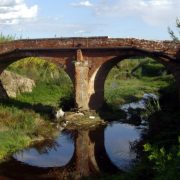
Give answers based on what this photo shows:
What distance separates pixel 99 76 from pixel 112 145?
6.58m

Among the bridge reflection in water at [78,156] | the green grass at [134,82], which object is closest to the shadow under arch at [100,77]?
the bridge reflection in water at [78,156]

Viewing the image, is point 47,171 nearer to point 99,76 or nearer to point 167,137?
point 167,137

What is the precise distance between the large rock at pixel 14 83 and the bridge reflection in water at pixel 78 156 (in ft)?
30.9

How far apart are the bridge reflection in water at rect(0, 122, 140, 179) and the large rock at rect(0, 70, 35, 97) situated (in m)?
9.43

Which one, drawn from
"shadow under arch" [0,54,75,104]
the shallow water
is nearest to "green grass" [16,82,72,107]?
"shadow under arch" [0,54,75,104]

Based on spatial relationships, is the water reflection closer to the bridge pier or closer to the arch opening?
the bridge pier

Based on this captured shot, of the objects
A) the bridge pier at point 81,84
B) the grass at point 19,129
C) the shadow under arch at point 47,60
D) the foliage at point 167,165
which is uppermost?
the shadow under arch at point 47,60

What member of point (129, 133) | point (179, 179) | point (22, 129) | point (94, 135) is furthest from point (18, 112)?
point (179, 179)

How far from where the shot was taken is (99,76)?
83.5 feet

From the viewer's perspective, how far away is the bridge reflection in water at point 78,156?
15898mm

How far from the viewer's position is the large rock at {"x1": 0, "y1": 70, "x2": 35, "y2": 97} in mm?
30516

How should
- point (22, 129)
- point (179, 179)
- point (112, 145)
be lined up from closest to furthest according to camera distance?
point (179, 179)
point (112, 145)
point (22, 129)

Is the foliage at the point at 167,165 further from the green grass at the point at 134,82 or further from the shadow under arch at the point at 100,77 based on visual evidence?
the green grass at the point at 134,82

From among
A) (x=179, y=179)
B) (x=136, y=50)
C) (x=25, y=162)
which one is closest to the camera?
(x=179, y=179)
